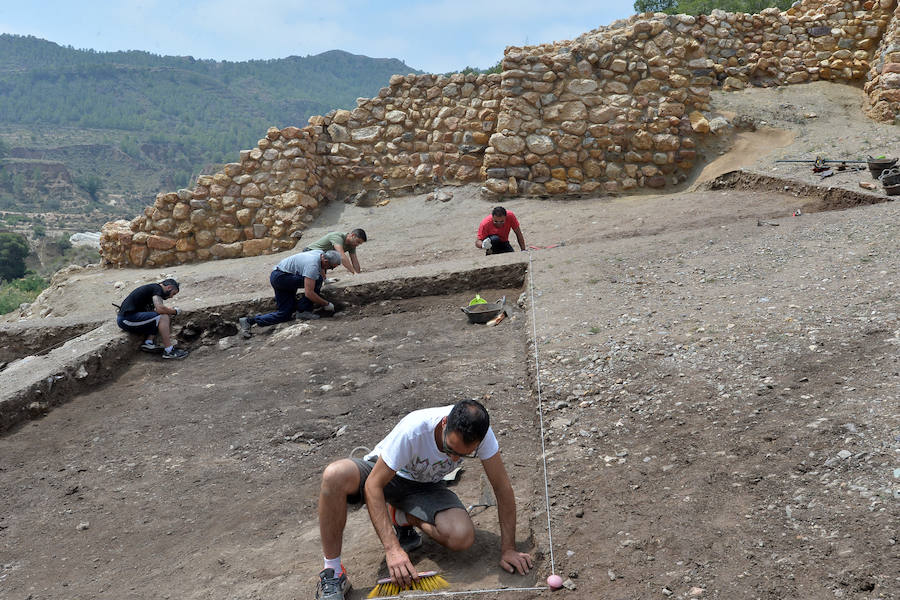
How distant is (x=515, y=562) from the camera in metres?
2.92

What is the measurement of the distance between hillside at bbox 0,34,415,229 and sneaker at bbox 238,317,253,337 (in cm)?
5597

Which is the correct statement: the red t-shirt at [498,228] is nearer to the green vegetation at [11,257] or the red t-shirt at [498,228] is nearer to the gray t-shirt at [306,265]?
the gray t-shirt at [306,265]

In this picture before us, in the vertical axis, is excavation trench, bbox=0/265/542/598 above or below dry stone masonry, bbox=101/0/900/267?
below

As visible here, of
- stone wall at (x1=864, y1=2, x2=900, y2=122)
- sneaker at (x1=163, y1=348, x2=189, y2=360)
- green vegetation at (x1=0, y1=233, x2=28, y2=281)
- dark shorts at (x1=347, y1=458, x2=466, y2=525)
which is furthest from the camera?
green vegetation at (x1=0, y1=233, x2=28, y2=281)

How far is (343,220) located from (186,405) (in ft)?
22.7

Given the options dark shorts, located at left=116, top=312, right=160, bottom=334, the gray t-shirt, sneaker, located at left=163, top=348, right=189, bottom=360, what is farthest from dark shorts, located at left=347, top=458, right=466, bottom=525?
dark shorts, located at left=116, top=312, right=160, bottom=334

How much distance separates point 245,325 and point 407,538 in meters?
4.61

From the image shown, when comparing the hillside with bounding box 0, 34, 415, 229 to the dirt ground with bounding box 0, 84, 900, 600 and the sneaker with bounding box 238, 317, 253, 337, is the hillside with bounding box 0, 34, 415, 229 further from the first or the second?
the dirt ground with bounding box 0, 84, 900, 600

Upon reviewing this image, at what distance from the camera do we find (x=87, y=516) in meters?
4.20

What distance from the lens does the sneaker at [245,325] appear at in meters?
7.34

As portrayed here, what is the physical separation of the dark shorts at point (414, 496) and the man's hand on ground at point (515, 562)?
31 cm

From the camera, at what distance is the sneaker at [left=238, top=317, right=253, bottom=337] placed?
289 inches

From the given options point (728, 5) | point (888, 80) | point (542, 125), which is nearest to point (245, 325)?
point (542, 125)

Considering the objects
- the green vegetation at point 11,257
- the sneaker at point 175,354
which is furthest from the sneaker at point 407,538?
the green vegetation at point 11,257
